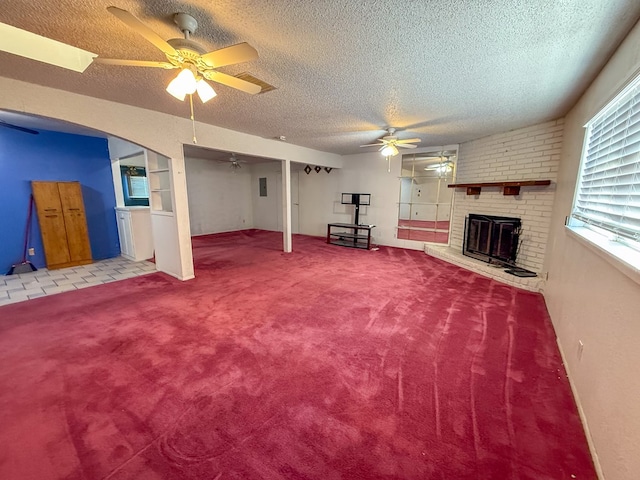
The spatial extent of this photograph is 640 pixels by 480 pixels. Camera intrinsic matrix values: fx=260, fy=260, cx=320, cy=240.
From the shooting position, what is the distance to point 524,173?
413 cm

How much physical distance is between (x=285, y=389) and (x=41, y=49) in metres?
3.04

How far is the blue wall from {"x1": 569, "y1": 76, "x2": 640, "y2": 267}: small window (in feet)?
23.7

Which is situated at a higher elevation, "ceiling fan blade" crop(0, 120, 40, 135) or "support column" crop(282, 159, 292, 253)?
"ceiling fan blade" crop(0, 120, 40, 135)

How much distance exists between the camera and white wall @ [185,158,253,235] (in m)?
8.03

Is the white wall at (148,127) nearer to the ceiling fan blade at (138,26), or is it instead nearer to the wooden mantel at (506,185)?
the ceiling fan blade at (138,26)

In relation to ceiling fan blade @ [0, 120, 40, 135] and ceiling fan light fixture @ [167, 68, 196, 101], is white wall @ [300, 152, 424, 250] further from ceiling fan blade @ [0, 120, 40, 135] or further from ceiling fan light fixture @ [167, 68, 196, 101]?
ceiling fan blade @ [0, 120, 40, 135]

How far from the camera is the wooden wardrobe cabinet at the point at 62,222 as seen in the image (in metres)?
4.47

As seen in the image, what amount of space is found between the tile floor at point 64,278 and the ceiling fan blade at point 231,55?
13.0ft

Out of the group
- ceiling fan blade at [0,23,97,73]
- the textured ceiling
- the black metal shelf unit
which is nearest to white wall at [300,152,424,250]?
the black metal shelf unit

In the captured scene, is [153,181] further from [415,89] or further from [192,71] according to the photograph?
[415,89]

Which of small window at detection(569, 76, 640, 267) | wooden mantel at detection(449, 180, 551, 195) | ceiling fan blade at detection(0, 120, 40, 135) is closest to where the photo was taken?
small window at detection(569, 76, 640, 267)

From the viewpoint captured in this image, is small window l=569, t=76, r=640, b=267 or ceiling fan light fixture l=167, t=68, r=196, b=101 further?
ceiling fan light fixture l=167, t=68, r=196, b=101

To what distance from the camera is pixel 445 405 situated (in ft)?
5.63

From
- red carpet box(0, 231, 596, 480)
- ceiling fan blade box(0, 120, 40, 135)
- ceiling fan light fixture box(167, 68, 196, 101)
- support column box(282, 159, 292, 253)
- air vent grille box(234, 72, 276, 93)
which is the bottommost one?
red carpet box(0, 231, 596, 480)
